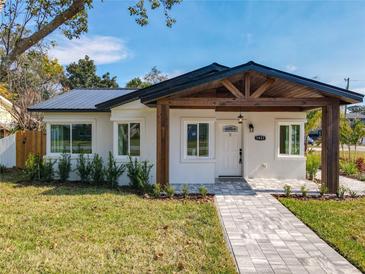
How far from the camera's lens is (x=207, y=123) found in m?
11.5

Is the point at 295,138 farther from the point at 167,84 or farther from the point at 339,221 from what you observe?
the point at 339,221

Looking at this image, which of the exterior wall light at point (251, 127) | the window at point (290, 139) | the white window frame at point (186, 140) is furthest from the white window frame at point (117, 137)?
the window at point (290, 139)

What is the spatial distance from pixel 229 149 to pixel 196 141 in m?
2.22

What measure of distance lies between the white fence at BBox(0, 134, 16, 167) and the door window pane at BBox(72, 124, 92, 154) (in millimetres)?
5077

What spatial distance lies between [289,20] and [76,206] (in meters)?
11.6

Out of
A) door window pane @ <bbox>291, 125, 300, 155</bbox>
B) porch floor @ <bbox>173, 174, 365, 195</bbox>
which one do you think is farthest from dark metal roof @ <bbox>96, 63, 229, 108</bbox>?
door window pane @ <bbox>291, 125, 300, 155</bbox>

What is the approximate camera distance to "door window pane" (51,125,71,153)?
497 inches

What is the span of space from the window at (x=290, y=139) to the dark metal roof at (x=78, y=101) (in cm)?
785

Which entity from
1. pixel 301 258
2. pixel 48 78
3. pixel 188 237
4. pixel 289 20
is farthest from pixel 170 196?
pixel 48 78

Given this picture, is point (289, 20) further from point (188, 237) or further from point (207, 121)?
point (188, 237)

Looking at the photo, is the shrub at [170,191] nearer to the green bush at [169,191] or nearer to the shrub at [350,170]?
the green bush at [169,191]

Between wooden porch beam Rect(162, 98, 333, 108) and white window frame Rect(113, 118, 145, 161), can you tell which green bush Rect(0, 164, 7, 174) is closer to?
white window frame Rect(113, 118, 145, 161)

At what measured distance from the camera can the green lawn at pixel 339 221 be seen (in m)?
5.26

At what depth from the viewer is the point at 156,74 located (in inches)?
1556
